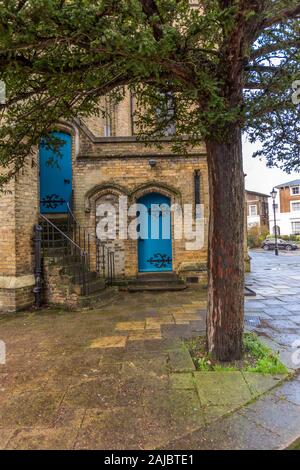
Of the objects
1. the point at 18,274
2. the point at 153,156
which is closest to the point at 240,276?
the point at 18,274

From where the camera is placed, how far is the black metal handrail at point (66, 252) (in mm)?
Answer: 6527

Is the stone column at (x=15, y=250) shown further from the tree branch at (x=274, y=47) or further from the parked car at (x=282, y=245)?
the parked car at (x=282, y=245)

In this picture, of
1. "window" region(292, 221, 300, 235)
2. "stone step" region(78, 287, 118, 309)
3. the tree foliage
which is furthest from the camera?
"window" region(292, 221, 300, 235)

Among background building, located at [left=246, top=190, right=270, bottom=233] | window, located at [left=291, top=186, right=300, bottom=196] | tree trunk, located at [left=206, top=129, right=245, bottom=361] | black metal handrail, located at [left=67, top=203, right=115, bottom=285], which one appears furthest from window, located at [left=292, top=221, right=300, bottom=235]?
tree trunk, located at [left=206, top=129, right=245, bottom=361]

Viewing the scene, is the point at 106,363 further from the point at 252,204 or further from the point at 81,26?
the point at 252,204

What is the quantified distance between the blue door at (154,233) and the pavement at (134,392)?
3.59 meters

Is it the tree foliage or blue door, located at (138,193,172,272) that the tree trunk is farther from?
blue door, located at (138,193,172,272)

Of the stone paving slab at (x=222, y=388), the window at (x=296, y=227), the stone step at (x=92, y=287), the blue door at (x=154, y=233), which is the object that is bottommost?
the stone paving slab at (x=222, y=388)

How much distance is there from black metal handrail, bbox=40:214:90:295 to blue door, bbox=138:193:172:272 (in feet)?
5.64

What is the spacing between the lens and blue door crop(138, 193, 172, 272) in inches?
334

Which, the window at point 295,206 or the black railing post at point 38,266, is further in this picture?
the window at point 295,206

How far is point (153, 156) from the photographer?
326 inches

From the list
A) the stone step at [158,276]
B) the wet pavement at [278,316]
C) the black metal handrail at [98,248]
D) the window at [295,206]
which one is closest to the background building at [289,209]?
the window at [295,206]

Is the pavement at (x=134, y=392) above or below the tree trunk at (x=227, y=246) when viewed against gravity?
below
